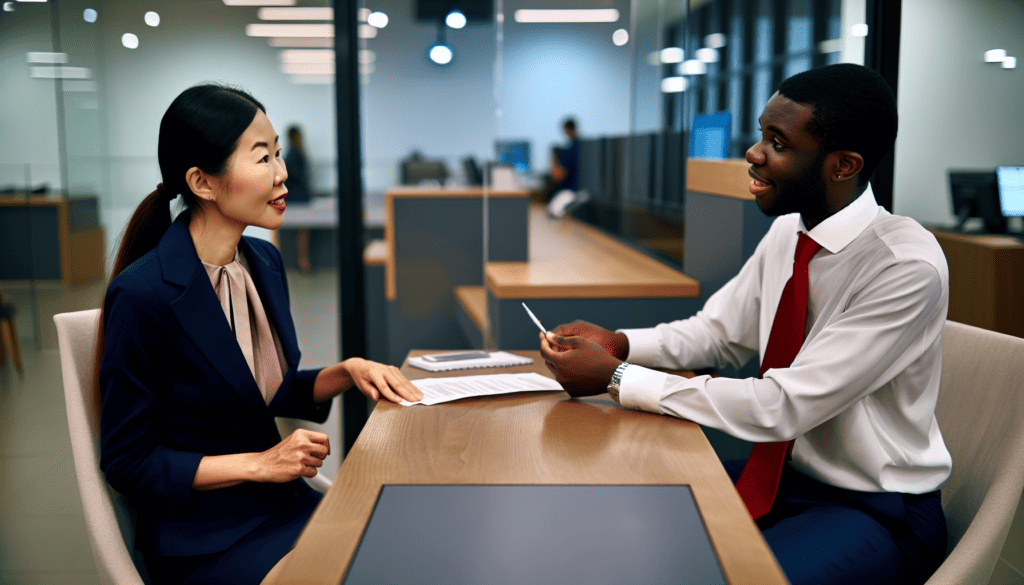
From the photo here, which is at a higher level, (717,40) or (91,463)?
(717,40)

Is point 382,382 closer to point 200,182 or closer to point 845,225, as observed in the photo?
point 200,182

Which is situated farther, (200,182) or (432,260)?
(432,260)

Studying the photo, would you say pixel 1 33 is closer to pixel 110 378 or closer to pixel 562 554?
pixel 110 378

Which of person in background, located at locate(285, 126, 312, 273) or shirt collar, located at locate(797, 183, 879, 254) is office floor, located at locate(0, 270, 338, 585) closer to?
person in background, located at locate(285, 126, 312, 273)

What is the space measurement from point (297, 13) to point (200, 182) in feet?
5.00

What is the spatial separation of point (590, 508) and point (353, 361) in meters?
0.74

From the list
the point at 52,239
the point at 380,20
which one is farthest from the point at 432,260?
the point at 380,20

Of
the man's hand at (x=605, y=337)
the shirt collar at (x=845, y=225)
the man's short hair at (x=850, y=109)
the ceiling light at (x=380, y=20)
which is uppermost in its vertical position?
the ceiling light at (x=380, y=20)

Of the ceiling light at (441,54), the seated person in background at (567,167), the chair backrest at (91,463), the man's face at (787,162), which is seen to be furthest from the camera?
the ceiling light at (441,54)

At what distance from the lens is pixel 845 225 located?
1499mm

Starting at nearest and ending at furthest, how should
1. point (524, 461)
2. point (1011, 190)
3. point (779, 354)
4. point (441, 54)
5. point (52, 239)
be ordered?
point (524, 461)
point (779, 354)
point (52, 239)
point (1011, 190)
point (441, 54)

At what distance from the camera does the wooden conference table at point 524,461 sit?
2.98 ft

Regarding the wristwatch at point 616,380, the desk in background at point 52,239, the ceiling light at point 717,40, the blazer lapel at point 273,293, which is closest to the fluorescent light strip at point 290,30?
the desk in background at point 52,239

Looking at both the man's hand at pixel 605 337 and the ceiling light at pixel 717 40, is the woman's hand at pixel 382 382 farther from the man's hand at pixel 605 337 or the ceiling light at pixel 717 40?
the ceiling light at pixel 717 40
